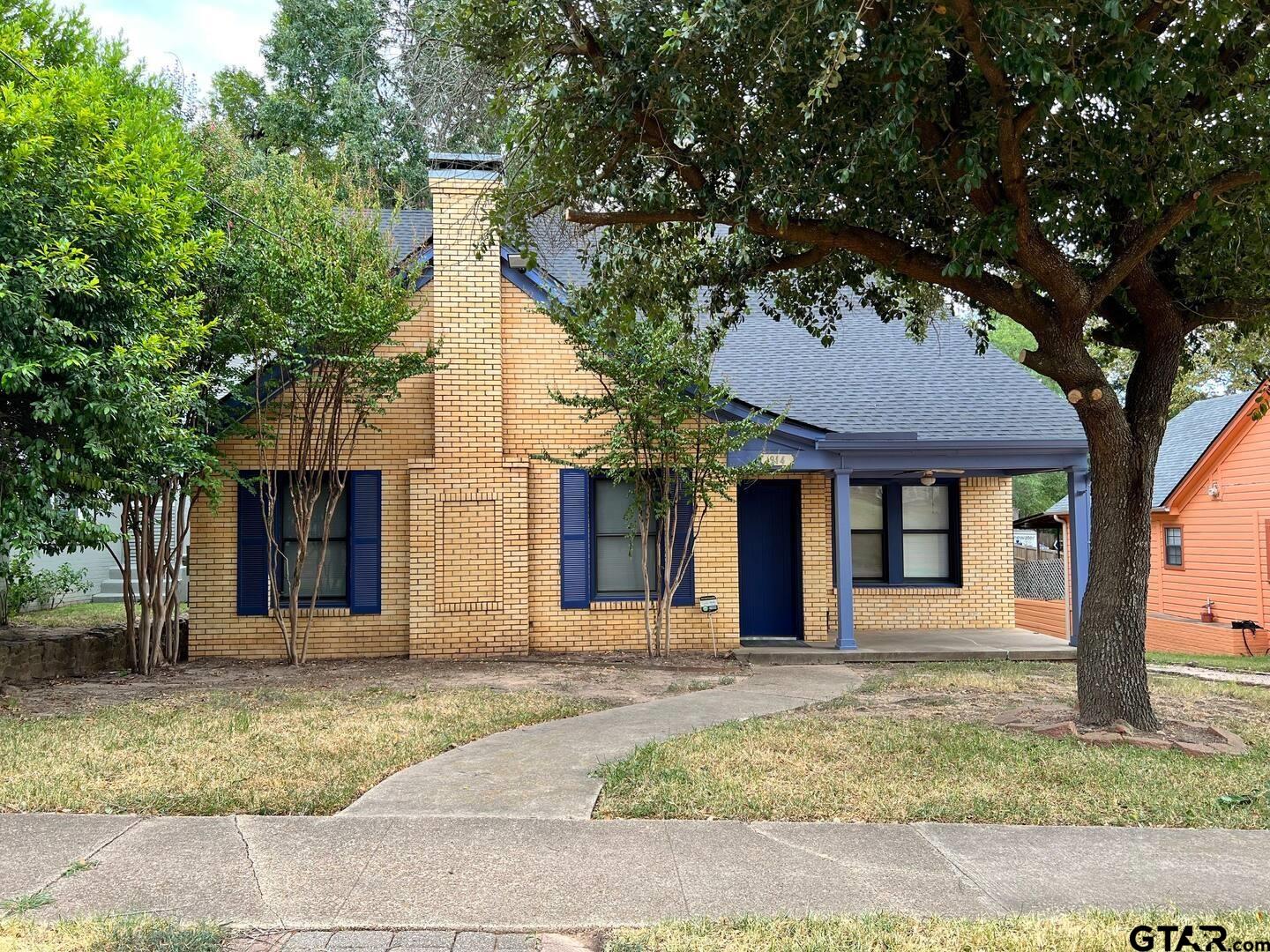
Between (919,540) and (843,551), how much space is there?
125 inches


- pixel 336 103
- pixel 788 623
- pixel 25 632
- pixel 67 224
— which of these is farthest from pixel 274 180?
pixel 336 103

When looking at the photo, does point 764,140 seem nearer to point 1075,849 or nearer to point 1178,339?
point 1178,339

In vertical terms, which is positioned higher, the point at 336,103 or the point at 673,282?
the point at 336,103

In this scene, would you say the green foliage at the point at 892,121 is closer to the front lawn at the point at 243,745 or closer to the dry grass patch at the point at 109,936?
the front lawn at the point at 243,745

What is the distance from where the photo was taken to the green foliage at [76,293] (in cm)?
783

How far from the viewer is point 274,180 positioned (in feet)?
37.2

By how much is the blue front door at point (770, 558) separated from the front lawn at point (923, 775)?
509 centimetres

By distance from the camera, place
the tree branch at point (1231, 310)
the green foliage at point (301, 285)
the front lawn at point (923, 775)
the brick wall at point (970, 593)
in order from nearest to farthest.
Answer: the front lawn at point (923, 775) < the tree branch at point (1231, 310) < the green foliage at point (301, 285) < the brick wall at point (970, 593)

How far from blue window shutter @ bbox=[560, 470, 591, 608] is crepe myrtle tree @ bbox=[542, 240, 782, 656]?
581 mm

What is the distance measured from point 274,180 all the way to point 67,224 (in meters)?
3.56

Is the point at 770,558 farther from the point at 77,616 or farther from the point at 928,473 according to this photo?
the point at 77,616

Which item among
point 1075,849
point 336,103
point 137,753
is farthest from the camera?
point 336,103

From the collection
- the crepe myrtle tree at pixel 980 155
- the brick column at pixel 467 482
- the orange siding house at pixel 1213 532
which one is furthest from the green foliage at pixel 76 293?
the orange siding house at pixel 1213 532

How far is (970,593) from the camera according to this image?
1473 cm
